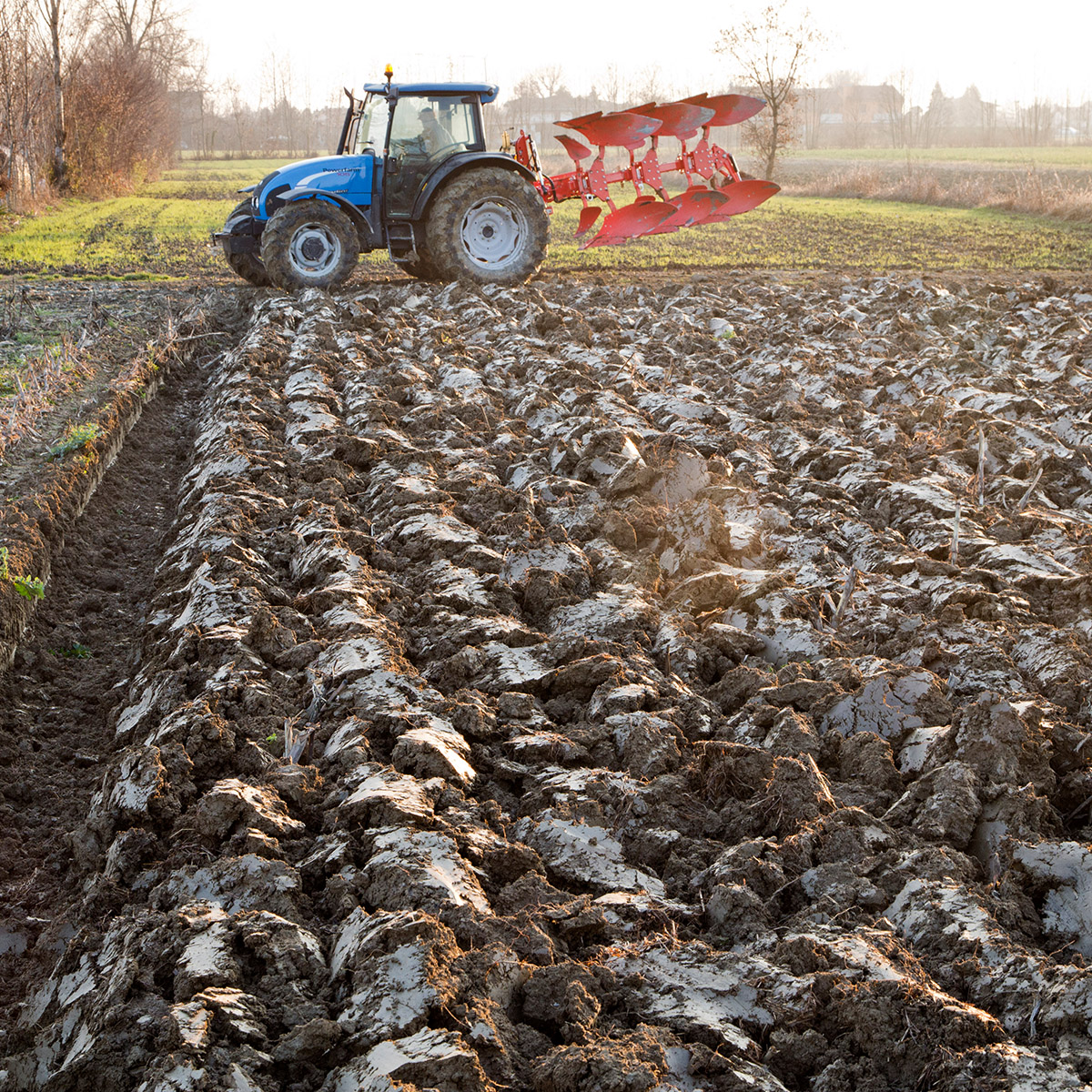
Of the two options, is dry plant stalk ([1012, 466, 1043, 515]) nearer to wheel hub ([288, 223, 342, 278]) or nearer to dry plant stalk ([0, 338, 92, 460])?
dry plant stalk ([0, 338, 92, 460])

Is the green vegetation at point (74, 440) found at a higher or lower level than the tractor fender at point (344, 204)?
lower

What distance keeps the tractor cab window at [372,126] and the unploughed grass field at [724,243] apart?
312cm

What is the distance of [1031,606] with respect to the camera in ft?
12.1

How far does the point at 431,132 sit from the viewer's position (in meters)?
10.3

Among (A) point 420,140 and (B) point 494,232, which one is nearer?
(A) point 420,140

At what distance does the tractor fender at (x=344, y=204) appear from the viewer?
984 centimetres

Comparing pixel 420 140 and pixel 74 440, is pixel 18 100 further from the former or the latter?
pixel 74 440

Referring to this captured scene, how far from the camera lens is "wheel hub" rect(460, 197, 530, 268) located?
410 inches

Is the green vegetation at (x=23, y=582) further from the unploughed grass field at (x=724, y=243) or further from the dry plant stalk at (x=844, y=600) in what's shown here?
the unploughed grass field at (x=724, y=243)

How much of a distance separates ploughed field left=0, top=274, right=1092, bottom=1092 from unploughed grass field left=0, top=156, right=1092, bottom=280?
27.9 ft

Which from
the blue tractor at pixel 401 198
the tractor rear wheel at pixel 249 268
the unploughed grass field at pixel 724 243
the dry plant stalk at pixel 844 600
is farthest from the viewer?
the unploughed grass field at pixel 724 243

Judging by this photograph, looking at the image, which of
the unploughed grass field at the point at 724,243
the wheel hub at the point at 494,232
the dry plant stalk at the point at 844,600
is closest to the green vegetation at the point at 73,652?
the dry plant stalk at the point at 844,600

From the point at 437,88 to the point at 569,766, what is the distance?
888cm

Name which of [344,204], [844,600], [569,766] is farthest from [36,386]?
[844,600]
